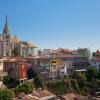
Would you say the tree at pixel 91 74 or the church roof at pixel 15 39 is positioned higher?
the church roof at pixel 15 39

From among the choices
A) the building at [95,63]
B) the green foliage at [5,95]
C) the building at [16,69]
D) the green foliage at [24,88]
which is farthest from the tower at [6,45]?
the green foliage at [5,95]

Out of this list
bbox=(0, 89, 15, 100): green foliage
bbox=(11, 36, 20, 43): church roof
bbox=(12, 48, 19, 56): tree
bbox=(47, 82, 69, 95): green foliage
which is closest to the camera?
bbox=(0, 89, 15, 100): green foliage

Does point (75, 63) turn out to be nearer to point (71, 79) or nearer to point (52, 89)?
point (71, 79)

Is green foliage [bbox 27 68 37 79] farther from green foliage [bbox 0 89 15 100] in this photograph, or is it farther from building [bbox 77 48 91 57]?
building [bbox 77 48 91 57]

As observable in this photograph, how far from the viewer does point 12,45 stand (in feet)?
231

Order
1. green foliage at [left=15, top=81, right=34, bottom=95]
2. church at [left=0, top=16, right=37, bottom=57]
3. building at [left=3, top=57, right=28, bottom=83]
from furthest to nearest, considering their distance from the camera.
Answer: church at [left=0, top=16, right=37, bottom=57]
building at [left=3, top=57, right=28, bottom=83]
green foliage at [left=15, top=81, right=34, bottom=95]

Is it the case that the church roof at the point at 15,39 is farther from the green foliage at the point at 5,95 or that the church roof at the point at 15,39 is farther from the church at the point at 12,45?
the green foliage at the point at 5,95

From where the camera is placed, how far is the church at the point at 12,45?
68169 mm

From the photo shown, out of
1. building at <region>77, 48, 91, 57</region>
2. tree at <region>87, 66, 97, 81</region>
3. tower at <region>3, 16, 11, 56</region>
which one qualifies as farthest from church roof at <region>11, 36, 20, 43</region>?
building at <region>77, 48, 91, 57</region>

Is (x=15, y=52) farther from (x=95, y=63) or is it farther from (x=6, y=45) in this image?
(x=95, y=63)

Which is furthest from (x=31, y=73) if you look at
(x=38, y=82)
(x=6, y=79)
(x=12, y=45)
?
(x=12, y=45)

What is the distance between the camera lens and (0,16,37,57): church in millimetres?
68169

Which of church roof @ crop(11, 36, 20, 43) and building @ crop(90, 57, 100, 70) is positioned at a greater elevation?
church roof @ crop(11, 36, 20, 43)

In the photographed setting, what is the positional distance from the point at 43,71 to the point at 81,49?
36.4 m
